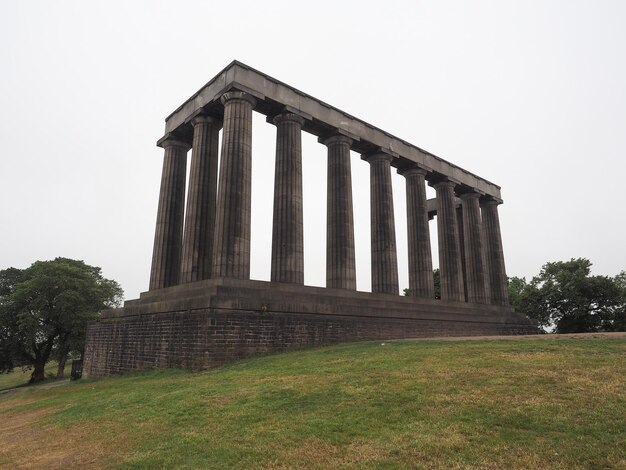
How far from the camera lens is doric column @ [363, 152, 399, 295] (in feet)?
112

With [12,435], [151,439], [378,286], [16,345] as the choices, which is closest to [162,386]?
[12,435]

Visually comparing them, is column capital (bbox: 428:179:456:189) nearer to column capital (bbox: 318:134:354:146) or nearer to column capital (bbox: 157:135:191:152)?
column capital (bbox: 318:134:354:146)

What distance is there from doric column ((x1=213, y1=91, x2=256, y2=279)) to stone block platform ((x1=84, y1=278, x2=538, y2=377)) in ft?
5.76

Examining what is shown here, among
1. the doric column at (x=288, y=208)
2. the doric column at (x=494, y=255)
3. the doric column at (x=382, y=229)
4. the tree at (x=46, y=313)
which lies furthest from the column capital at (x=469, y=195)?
the tree at (x=46, y=313)

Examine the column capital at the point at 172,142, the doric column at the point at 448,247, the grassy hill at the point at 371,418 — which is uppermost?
the column capital at the point at 172,142

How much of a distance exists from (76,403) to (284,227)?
50.8ft

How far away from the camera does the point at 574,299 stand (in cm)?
4962

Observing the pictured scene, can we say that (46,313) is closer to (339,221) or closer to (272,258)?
(272,258)

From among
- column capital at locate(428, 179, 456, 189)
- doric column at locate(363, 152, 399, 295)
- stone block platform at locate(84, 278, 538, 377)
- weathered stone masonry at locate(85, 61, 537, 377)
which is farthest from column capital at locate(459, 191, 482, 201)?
stone block platform at locate(84, 278, 538, 377)

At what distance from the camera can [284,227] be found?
93.2 feet

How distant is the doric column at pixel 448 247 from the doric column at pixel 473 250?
12.7ft

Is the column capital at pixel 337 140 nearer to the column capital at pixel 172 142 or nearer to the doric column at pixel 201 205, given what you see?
the doric column at pixel 201 205

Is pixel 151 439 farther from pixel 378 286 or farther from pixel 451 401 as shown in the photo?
pixel 378 286

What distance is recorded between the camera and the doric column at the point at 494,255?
46.9m
